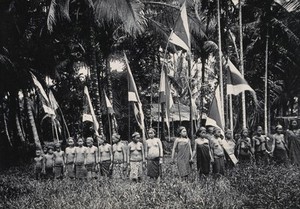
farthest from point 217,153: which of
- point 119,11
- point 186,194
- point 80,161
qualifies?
point 119,11

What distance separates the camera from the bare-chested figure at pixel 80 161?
1128 cm

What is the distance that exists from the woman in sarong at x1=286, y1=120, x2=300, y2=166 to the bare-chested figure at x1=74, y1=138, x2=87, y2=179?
16.6 ft

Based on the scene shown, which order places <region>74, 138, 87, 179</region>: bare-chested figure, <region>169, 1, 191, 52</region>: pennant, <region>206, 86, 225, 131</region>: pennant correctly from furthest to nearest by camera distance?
1. <region>74, 138, 87, 179</region>: bare-chested figure
2. <region>169, 1, 191, 52</region>: pennant
3. <region>206, 86, 225, 131</region>: pennant

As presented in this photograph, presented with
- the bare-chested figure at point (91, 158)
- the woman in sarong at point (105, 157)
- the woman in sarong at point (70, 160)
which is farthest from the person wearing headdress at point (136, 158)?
the woman in sarong at point (70, 160)

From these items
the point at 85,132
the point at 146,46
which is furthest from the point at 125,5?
the point at 85,132

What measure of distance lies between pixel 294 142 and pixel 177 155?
9.67 feet

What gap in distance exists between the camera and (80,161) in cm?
1130

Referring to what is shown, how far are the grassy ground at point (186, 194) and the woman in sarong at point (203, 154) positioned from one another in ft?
4.24

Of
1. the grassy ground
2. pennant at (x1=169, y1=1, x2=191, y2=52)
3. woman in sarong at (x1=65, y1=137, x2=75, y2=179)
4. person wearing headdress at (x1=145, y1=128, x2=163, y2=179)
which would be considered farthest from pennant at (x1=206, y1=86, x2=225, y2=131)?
woman in sarong at (x1=65, y1=137, x2=75, y2=179)

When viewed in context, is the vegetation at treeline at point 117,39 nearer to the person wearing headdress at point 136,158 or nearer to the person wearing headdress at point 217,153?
the person wearing headdress at point 136,158

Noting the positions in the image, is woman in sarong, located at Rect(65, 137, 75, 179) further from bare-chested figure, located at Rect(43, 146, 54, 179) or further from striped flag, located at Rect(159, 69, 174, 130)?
striped flag, located at Rect(159, 69, 174, 130)

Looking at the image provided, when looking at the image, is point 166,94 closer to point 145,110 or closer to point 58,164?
point 58,164

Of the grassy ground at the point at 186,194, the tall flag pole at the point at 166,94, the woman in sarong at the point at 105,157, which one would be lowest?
the grassy ground at the point at 186,194

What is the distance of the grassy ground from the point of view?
6.29 meters
